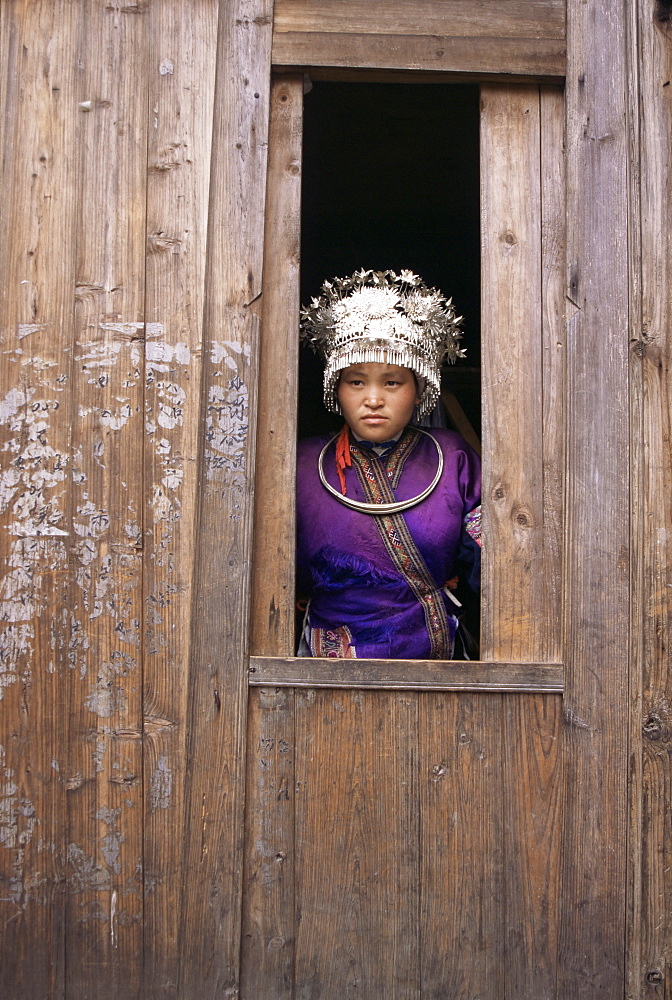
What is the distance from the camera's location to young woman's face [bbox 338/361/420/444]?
3158 mm

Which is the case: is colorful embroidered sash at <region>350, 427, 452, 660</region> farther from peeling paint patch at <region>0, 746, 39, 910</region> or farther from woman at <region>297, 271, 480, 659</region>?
peeling paint patch at <region>0, 746, 39, 910</region>

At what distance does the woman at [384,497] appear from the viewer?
3096mm

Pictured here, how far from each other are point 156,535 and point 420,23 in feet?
5.61

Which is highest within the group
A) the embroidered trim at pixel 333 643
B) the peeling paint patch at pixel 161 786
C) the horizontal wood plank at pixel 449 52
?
the horizontal wood plank at pixel 449 52

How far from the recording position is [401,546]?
309cm

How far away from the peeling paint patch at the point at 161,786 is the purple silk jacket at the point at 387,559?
0.66m

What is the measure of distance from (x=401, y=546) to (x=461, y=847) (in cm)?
92

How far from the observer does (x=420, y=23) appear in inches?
114

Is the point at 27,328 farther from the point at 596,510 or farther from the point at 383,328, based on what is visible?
the point at 596,510

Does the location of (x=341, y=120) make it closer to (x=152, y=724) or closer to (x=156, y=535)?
(x=156, y=535)

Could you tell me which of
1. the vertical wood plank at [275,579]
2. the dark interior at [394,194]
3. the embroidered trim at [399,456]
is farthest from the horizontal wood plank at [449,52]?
the dark interior at [394,194]

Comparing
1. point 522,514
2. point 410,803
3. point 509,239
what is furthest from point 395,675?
point 509,239

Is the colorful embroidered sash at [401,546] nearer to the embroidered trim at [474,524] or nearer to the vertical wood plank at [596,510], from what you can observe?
the embroidered trim at [474,524]

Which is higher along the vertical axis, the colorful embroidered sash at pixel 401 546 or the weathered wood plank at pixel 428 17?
the weathered wood plank at pixel 428 17
